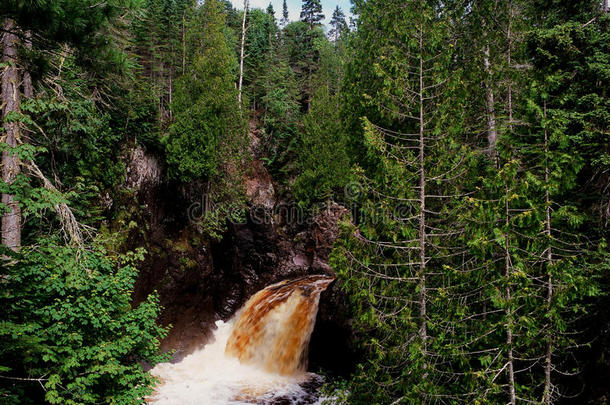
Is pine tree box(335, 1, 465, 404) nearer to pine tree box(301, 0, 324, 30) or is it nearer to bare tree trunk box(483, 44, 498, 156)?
bare tree trunk box(483, 44, 498, 156)

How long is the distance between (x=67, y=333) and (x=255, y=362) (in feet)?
29.7

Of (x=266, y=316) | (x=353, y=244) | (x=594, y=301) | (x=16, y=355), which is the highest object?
(x=353, y=244)

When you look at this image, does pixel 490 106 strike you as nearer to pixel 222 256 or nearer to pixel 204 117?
pixel 204 117

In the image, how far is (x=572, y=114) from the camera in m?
6.27

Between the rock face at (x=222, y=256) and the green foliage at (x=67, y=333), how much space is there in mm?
6614

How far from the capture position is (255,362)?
13930 millimetres

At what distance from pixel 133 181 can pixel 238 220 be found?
559 centimetres

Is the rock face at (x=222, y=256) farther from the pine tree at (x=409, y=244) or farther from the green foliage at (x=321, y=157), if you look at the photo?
the pine tree at (x=409, y=244)

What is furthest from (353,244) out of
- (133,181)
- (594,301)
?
(133,181)

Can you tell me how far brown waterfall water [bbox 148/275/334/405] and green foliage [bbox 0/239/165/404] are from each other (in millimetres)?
5514

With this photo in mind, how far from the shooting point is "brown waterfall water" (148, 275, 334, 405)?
465 inches

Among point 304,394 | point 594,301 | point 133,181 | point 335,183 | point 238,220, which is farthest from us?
point 335,183

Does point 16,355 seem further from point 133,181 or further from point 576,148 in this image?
point 576,148

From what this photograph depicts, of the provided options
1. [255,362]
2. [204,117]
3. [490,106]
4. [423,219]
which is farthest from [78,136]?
[490,106]
